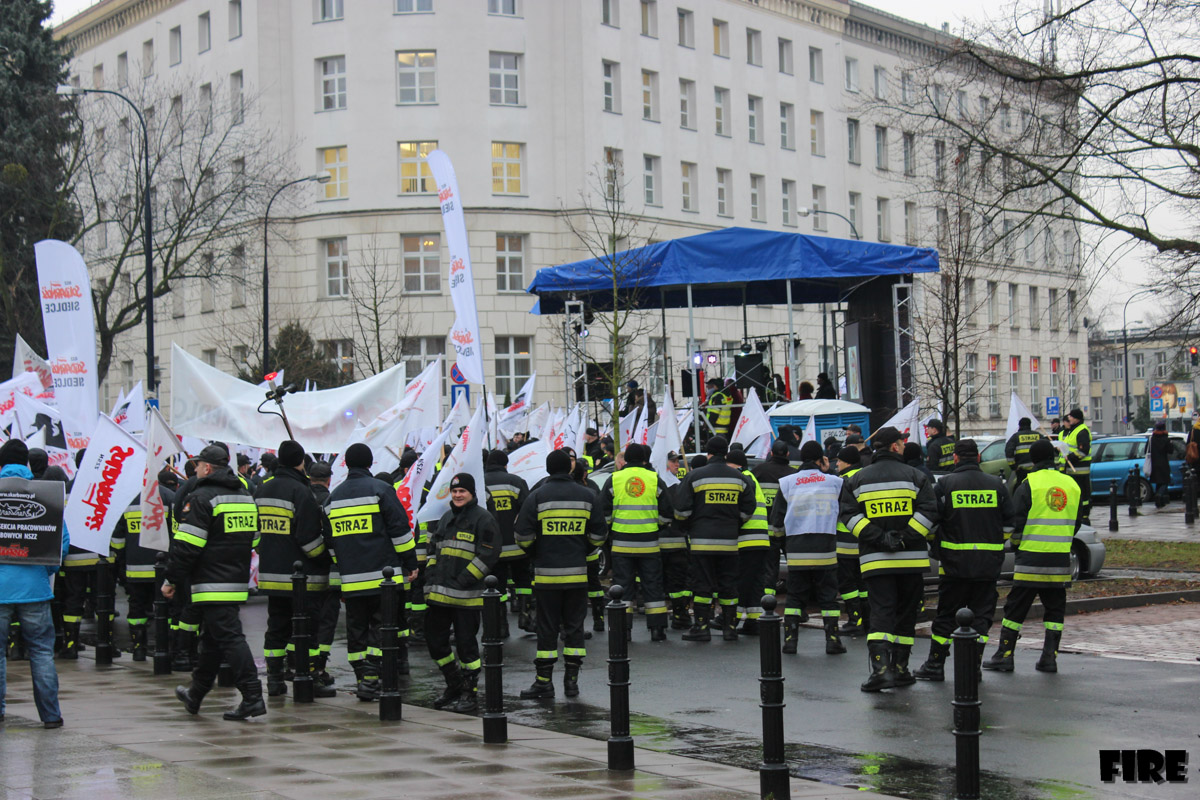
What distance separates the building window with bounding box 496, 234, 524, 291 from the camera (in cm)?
4994

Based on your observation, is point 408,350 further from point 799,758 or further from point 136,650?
point 799,758

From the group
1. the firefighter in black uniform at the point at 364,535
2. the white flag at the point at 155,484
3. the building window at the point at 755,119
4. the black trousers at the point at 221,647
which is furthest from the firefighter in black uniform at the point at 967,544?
the building window at the point at 755,119

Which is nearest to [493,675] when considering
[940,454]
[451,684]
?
[451,684]

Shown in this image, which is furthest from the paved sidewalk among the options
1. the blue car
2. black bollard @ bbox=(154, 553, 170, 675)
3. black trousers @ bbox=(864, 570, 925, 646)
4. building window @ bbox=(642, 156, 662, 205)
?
building window @ bbox=(642, 156, 662, 205)

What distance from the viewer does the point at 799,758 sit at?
8.48 meters

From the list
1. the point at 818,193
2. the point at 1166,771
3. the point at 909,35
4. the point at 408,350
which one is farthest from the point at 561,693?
the point at 909,35

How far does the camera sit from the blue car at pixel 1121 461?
31766 millimetres

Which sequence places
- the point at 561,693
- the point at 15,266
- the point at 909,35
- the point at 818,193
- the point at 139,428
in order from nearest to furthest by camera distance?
the point at 561,693 → the point at 139,428 → the point at 15,266 → the point at 818,193 → the point at 909,35

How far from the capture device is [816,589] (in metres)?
13.2

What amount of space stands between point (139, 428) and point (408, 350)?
32.0 meters

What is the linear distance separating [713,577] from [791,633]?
120cm

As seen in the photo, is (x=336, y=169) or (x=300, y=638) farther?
(x=336, y=169)

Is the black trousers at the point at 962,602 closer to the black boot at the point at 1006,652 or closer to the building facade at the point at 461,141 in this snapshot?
the black boot at the point at 1006,652

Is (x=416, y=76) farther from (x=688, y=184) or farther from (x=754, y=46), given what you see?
(x=754, y=46)
